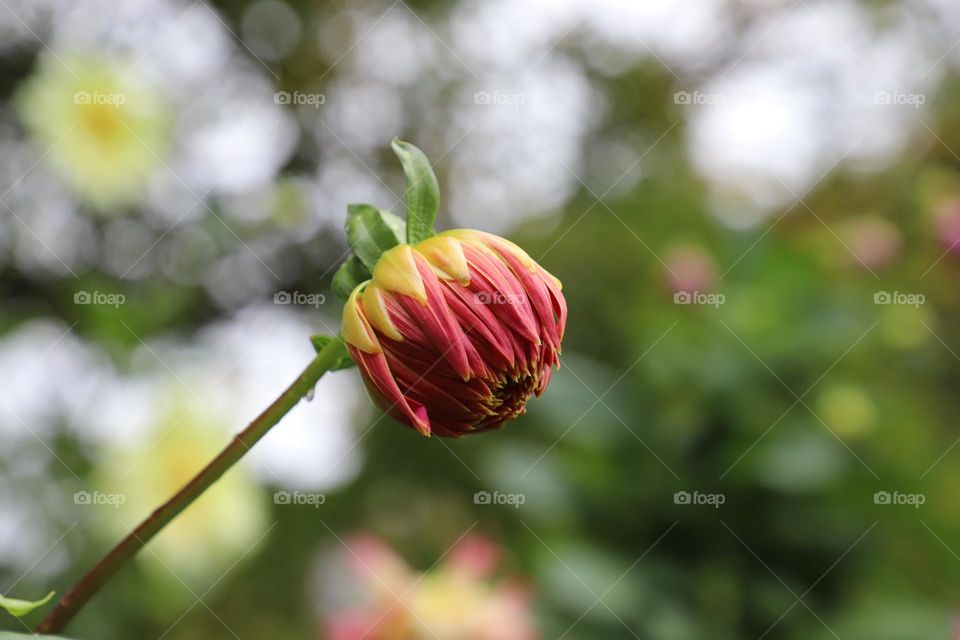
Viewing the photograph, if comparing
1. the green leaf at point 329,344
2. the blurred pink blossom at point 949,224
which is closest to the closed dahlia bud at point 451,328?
the green leaf at point 329,344

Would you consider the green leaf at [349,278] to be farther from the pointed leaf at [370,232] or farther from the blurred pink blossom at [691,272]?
the blurred pink blossom at [691,272]

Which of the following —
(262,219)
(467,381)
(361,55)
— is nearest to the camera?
(467,381)

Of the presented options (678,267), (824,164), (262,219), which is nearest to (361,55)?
(262,219)

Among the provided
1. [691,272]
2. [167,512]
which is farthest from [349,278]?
[691,272]

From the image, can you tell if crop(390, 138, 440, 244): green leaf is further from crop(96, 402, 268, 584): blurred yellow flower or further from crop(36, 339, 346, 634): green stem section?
crop(96, 402, 268, 584): blurred yellow flower

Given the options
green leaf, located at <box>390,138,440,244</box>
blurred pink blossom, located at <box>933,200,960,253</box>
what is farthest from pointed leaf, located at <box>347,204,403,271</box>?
blurred pink blossom, located at <box>933,200,960,253</box>

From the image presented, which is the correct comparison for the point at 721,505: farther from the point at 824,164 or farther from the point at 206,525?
the point at 824,164
